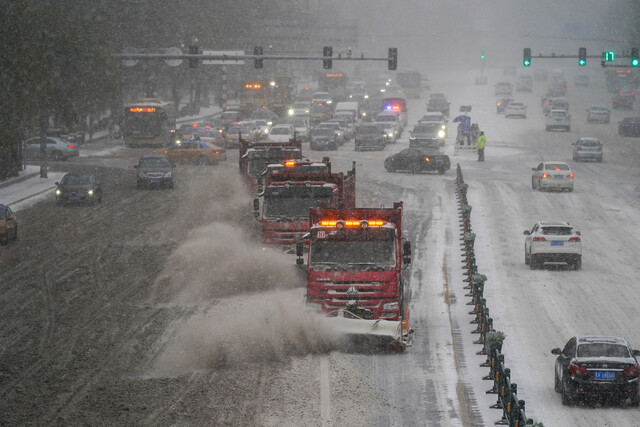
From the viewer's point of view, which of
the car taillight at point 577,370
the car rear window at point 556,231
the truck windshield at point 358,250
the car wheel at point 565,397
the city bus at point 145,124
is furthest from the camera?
the city bus at point 145,124

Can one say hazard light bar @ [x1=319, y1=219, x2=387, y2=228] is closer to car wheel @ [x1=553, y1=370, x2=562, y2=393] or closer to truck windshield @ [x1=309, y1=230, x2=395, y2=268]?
truck windshield @ [x1=309, y1=230, x2=395, y2=268]

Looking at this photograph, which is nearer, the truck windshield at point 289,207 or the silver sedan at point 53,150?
the truck windshield at point 289,207

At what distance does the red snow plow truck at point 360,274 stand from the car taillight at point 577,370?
4.67 metres

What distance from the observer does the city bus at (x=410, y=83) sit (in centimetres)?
12544

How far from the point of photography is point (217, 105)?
13500 centimetres

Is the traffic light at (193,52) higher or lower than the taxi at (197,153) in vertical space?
higher

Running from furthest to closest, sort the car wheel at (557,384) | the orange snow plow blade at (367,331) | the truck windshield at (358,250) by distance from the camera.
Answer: the truck windshield at (358,250)
the orange snow plow blade at (367,331)
the car wheel at (557,384)

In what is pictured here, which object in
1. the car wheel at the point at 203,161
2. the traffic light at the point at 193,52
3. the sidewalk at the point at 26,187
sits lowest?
the sidewalk at the point at 26,187

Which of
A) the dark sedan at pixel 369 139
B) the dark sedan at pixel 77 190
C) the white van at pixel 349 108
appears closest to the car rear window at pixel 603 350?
the dark sedan at pixel 77 190

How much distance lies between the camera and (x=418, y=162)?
58.8m

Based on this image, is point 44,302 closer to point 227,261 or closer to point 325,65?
point 227,261

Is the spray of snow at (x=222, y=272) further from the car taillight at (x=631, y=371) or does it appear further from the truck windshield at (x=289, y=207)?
the car taillight at (x=631, y=371)

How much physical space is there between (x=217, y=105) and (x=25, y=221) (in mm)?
92188

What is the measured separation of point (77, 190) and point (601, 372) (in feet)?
105
